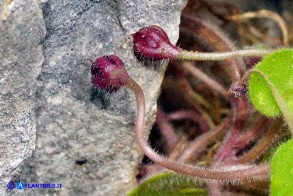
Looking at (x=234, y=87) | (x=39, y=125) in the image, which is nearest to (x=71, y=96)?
(x=39, y=125)

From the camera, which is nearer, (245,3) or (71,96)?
(71,96)

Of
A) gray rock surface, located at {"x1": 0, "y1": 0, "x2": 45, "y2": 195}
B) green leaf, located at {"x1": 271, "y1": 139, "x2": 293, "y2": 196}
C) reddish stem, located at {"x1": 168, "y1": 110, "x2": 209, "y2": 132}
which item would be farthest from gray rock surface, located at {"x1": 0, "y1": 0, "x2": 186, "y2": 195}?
green leaf, located at {"x1": 271, "y1": 139, "x2": 293, "y2": 196}

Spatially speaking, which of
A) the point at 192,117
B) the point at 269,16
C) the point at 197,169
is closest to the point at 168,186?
the point at 197,169

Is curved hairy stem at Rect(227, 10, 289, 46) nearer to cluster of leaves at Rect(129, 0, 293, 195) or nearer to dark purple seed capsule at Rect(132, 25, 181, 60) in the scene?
cluster of leaves at Rect(129, 0, 293, 195)

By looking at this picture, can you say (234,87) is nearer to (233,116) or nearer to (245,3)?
(233,116)

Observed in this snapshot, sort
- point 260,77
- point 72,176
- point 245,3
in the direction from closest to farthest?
point 260,77 < point 72,176 < point 245,3

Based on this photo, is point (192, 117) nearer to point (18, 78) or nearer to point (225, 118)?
point (225, 118)
